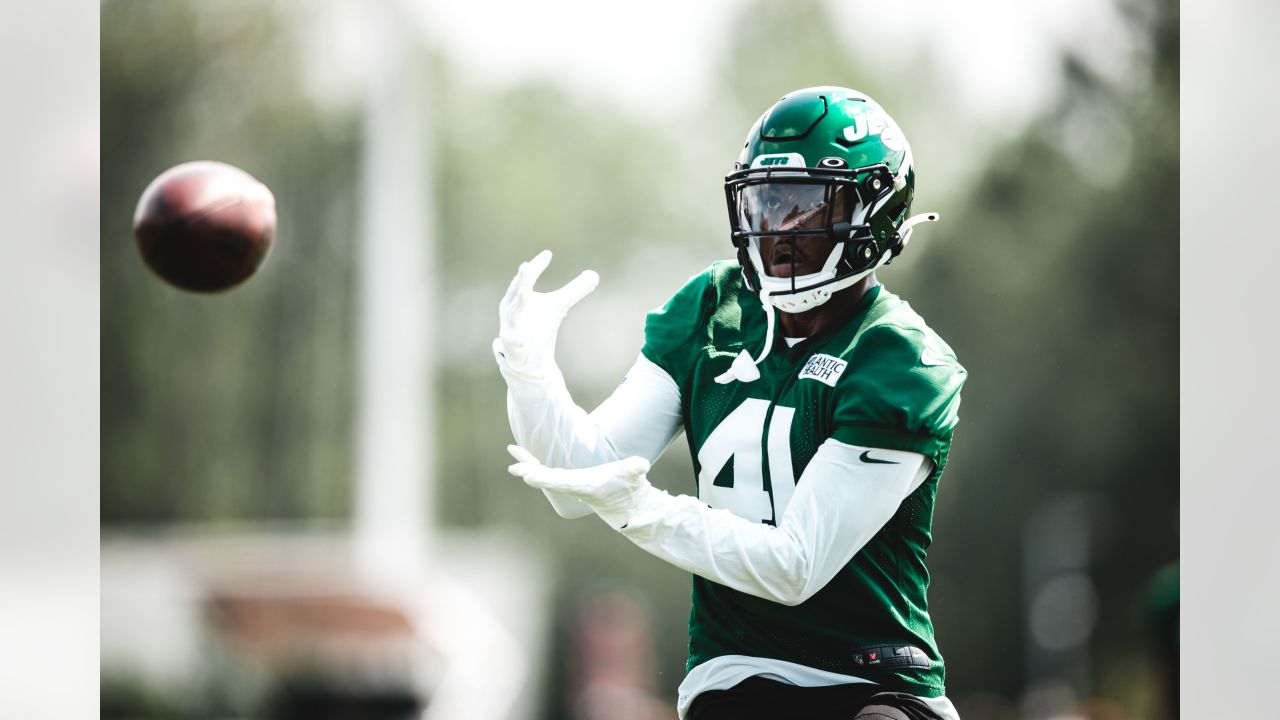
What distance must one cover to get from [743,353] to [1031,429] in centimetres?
1831

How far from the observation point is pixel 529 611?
67.8 feet

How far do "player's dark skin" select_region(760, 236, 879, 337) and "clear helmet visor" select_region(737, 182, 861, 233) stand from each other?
1.3 inches

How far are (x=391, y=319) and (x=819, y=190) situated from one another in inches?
526

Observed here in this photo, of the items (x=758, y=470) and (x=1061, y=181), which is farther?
(x=1061, y=181)

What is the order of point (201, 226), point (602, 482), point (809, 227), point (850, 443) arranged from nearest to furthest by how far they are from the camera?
1. point (602, 482)
2. point (850, 443)
3. point (809, 227)
4. point (201, 226)

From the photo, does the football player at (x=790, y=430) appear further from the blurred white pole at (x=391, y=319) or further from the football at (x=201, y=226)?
the blurred white pole at (x=391, y=319)

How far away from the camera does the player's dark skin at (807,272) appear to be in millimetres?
3020

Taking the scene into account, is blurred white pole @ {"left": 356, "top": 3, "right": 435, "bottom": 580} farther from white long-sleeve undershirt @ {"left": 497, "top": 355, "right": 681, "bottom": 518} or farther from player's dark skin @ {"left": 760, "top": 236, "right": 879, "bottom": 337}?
player's dark skin @ {"left": 760, "top": 236, "right": 879, "bottom": 337}

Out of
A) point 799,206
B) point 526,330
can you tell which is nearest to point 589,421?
point 526,330

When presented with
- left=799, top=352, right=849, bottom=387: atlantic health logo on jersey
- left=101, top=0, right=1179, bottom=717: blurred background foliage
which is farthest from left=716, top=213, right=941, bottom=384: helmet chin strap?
left=101, top=0, right=1179, bottom=717: blurred background foliage

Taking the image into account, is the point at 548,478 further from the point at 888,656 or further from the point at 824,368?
the point at 888,656

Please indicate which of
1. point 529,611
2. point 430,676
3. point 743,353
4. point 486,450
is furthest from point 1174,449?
point 743,353

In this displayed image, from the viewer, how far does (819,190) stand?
9.98ft
